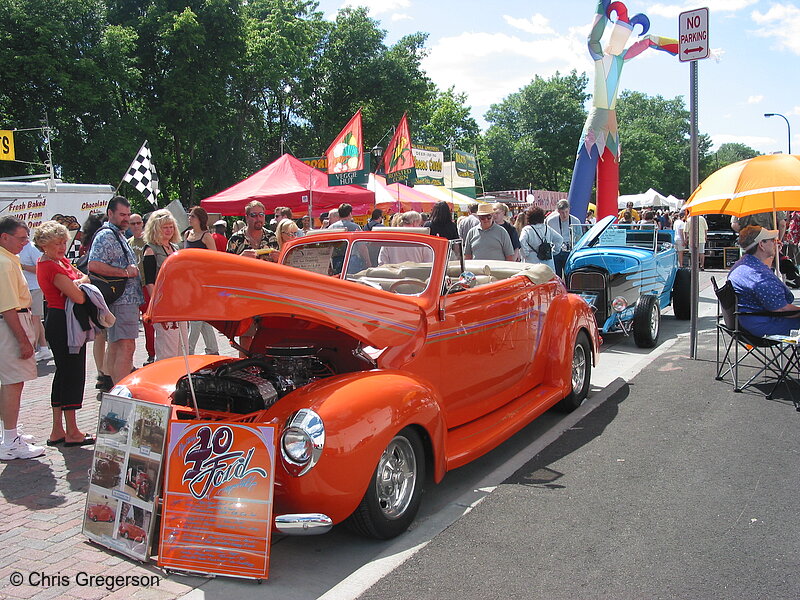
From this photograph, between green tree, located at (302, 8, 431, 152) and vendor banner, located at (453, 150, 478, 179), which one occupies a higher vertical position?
green tree, located at (302, 8, 431, 152)

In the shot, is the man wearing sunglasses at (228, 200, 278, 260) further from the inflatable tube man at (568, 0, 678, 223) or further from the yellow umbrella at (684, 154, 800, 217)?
the inflatable tube man at (568, 0, 678, 223)

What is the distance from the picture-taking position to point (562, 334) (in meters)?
5.96

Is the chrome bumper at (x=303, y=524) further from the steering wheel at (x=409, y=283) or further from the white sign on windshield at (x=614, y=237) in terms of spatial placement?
the white sign on windshield at (x=614, y=237)

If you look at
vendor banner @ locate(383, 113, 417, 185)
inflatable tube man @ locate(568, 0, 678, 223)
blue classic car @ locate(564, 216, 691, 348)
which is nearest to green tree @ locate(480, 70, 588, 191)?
inflatable tube man @ locate(568, 0, 678, 223)

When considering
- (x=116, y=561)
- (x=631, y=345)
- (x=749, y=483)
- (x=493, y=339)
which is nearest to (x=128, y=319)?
(x=116, y=561)

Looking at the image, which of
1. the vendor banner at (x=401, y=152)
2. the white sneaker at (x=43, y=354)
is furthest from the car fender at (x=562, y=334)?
the vendor banner at (x=401, y=152)

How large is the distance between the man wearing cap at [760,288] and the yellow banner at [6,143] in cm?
1771

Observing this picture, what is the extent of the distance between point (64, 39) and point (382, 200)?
13.6m

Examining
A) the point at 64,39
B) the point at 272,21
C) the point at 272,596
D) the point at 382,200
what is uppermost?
the point at 272,21

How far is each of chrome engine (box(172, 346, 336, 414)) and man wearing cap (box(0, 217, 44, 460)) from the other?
183 centimetres

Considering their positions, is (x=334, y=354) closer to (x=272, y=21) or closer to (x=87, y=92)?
(x=87, y=92)

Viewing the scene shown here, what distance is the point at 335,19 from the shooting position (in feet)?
125

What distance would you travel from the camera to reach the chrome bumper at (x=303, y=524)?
321cm

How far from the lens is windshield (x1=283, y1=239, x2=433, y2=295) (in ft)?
15.4
